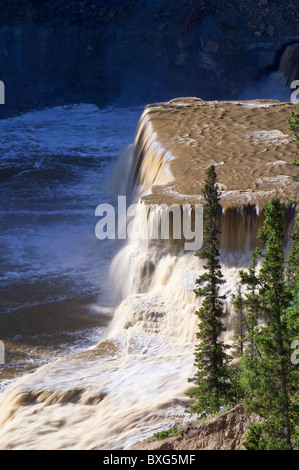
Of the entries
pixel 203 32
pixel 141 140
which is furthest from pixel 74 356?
pixel 203 32

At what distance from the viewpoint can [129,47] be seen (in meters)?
45.7

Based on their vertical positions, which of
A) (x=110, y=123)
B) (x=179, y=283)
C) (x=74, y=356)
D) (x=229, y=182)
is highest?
(x=110, y=123)

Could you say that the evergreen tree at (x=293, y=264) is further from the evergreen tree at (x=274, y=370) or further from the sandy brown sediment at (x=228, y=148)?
the sandy brown sediment at (x=228, y=148)

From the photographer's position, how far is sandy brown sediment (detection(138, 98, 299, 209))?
19.0m

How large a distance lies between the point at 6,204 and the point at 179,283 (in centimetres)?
1439

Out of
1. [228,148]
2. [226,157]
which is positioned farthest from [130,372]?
[228,148]

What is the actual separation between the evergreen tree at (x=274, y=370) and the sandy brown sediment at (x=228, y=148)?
597 cm

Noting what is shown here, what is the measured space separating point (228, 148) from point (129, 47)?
24.3 metres

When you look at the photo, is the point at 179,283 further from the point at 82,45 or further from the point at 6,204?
the point at 82,45

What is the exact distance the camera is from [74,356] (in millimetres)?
16344

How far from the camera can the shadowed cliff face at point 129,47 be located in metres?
44.3

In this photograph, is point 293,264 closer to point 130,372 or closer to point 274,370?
point 274,370

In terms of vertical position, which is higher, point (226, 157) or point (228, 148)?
point (228, 148)

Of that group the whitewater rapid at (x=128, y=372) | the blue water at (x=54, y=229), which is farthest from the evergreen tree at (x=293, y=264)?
the blue water at (x=54, y=229)
